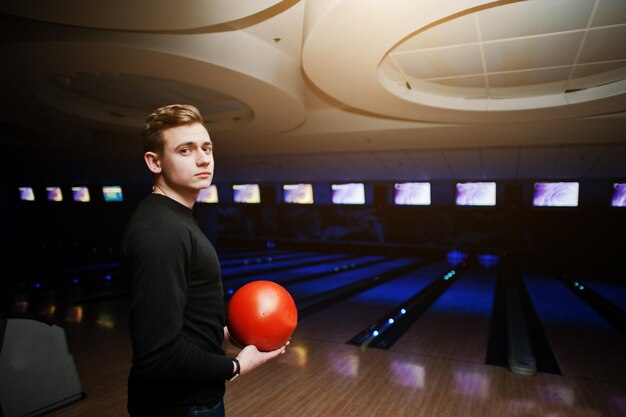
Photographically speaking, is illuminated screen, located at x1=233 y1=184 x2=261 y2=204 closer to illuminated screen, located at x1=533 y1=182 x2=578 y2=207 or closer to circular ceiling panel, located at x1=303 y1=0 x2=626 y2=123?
circular ceiling panel, located at x1=303 y1=0 x2=626 y2=123

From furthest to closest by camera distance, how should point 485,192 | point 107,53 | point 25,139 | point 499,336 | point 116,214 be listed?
point 116,214 → point 485,192 → point 25,139 → point 499,336 → point 107,53

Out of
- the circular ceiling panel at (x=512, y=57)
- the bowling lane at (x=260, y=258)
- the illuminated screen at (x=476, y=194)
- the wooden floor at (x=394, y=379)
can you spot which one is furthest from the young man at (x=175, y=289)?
the illuminated screen at (x=476, y=194)

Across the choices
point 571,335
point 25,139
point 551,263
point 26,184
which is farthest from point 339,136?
point 26,184

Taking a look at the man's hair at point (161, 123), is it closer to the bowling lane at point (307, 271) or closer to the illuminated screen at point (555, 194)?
the bowling lane at point (307, 271)

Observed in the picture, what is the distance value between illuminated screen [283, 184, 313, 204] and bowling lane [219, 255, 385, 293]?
5.81ft

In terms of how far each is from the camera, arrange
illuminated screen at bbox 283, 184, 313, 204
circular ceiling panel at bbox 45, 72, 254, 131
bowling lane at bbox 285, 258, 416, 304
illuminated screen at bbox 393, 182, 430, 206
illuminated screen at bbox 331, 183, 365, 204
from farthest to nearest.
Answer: illuminated screen at bbox 283, 184, 313, 204 < illuminated screen at bbox 331, 183, 365, 204 < illuminated screen at bbox 393, 182, 430, 206 < bowling lane at bbox 285, 258, 416, 304 < circular ceiling panel at bbox 45, 72, 254, 131

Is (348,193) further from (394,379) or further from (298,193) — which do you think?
(394,379)

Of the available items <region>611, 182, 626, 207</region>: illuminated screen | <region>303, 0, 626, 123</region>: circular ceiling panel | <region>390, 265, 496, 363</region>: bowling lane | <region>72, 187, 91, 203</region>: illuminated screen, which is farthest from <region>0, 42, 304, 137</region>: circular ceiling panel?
<region>72, 187, 91, 203</region>: illuminated screen

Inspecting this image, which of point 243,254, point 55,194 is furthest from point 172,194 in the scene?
point 55,194

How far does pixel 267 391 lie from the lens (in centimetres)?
274

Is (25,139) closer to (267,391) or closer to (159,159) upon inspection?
(267,391)

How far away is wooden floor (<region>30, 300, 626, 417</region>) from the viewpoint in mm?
2488

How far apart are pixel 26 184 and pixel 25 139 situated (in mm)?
7645

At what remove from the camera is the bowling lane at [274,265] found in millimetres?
7887
